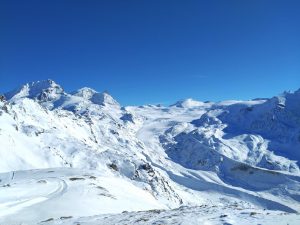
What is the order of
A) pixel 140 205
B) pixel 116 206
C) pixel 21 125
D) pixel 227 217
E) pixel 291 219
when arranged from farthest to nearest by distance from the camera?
1. pixel 21 125
2. pixel 140 205
3. pixel 116 206
4. pixel 227 217
5. pixel 291 219

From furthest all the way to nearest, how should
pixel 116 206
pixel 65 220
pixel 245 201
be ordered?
pixel 245 201 < pixel 116 206 < pixel 65 220

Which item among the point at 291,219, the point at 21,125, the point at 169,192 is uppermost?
the point at 21,125

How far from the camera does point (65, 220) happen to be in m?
27.0

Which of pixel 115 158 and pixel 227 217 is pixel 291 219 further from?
pixel 115 158

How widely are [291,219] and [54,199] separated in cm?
2397

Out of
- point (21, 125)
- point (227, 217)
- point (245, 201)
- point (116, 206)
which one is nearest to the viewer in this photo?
point (227, 217)

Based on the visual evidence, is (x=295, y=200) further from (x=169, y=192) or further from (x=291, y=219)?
(x=291, y=219)

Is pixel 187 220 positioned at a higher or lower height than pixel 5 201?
lower

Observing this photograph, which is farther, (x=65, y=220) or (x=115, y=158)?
(x=115, y=158)

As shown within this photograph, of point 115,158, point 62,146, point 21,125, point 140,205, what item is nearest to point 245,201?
point 115,158

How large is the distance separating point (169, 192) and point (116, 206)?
74.2 metres

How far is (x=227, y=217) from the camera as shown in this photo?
Result: 2247 cm

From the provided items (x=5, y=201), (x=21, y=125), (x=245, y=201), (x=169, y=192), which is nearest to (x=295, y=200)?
(x=245, y=201)

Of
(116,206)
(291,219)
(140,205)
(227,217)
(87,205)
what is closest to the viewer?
(291,219)
